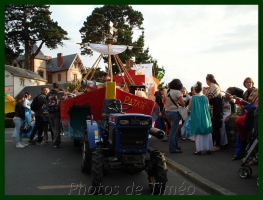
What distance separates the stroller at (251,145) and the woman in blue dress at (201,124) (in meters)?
2.10

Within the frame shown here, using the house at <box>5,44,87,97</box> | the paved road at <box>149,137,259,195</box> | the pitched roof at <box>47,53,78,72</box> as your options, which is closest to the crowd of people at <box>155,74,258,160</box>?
the paved road at <box>149,137,259,195</box>

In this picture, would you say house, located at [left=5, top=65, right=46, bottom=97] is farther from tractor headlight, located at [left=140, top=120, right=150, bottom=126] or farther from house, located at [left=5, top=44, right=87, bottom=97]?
tractor headlight, located at [left=140, top=120, right=150, bottom=126]

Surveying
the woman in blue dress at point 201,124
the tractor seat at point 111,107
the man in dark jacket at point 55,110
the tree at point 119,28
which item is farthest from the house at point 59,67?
the tractor seat at point 111,107

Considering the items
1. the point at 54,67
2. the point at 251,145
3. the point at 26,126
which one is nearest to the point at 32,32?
the point at 54,67

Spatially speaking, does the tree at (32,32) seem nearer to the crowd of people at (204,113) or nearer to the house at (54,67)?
the house at (54,67)

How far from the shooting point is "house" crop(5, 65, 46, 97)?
2474 inches

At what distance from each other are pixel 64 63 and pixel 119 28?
1633 inches

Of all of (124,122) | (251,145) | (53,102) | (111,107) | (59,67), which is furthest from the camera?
(59,67)

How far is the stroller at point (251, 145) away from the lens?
20.5 ft

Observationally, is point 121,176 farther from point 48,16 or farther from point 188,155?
point 48,16

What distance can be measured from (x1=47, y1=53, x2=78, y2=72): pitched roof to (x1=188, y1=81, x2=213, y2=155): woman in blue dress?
72.1 meters

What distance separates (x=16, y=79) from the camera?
63.8 meters

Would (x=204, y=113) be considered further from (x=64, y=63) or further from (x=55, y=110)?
(x=64, y=63)

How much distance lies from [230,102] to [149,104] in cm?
238
